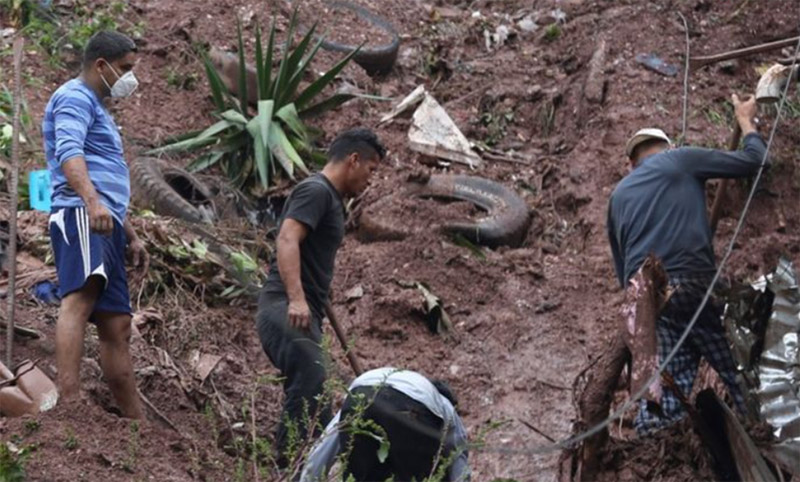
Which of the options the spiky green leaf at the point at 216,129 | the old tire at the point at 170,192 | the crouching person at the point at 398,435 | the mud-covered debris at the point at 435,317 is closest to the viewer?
the crouching person at the point at 398,435

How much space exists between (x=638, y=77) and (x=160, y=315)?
16.8 ft

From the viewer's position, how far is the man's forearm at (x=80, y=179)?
5574 millimetres

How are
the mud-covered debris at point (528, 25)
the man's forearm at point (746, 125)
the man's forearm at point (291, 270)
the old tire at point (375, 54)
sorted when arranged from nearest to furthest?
1. the man's forearm at point (291, 270)
2. the man's forearm at point (746, 125)
3. the old tire at point (375, 54)
4. the mud-covered debris at point (528, 25)

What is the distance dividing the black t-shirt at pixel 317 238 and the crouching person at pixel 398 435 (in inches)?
46.8

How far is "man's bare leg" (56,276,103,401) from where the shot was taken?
5.69 m

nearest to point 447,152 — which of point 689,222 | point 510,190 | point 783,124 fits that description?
point 510,190

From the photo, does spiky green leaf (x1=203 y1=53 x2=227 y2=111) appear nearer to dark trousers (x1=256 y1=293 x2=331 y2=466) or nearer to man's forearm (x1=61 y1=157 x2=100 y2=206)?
dark trousers (x1=256 y1=293 x2=331 y2=466)

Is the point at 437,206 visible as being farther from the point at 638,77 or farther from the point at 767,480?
the point at 767,480

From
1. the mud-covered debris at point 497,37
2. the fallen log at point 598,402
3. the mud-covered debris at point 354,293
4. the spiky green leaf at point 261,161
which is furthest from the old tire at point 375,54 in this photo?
the fallen log at point 598,402

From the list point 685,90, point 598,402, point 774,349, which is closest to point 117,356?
point 598,402

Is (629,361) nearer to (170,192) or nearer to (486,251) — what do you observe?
(486,251)

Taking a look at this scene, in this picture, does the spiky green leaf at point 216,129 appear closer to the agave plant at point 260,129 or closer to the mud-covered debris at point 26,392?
the agave plant at point 260,129

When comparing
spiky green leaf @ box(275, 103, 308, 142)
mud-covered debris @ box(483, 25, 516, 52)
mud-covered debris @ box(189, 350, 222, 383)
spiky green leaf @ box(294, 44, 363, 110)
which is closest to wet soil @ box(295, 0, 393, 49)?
mud-covered debris @ box(483, 25, 516, 52)

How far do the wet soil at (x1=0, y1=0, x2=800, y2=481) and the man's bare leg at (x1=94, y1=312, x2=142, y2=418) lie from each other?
12.7 inches
